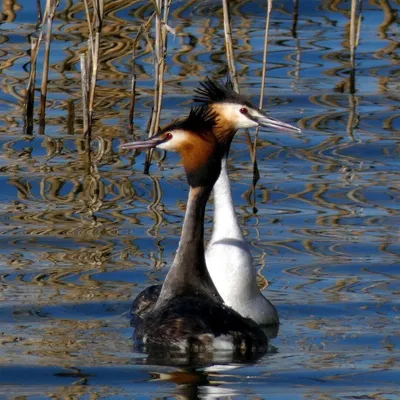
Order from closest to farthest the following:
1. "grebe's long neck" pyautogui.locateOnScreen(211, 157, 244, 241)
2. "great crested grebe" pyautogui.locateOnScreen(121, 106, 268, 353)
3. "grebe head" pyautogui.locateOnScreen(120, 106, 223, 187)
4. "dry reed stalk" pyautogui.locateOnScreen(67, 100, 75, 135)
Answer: "great crested grebe" pyautogui.locateOnScreen(121, 106, 268, 353) < "grebe head" pyautogui.locateOnScreen(120, 106, 223, 187) < "grebe's long neck" pyautogui.locateOnScreen(211, 157, 244, 241) < "dry reed stalk" pyautogui.locateOnScreen(67, 100, 75, 135)

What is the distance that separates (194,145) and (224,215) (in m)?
0.89

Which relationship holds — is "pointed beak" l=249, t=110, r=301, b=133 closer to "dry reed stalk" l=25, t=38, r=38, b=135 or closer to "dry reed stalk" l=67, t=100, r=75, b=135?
"dry reed stalk" l=25, t=38, r=38, b=135

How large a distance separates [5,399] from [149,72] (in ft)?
25.2

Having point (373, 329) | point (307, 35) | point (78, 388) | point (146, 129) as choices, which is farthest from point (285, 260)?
point (307, 35)

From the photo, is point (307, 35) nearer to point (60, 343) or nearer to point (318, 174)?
point (318, 174)

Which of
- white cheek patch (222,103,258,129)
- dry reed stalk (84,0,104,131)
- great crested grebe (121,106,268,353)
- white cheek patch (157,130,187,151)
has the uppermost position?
dry reed stalk (84,0,104,131)

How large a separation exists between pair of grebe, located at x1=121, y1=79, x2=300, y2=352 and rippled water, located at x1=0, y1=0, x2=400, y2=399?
0.17 metres

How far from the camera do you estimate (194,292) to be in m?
7.38

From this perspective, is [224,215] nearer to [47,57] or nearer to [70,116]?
[47,57]


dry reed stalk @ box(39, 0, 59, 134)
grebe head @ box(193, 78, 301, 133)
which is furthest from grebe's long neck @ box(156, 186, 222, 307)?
dry reed stalk @ box(39, 0, 59, 134)

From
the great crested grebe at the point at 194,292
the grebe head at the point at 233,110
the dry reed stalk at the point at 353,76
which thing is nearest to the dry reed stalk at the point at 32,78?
the dry reed stalk at the point at 353,76

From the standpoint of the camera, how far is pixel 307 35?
1519cm

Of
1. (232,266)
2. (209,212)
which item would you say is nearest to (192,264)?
(232,266)

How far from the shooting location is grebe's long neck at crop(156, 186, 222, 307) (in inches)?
292
